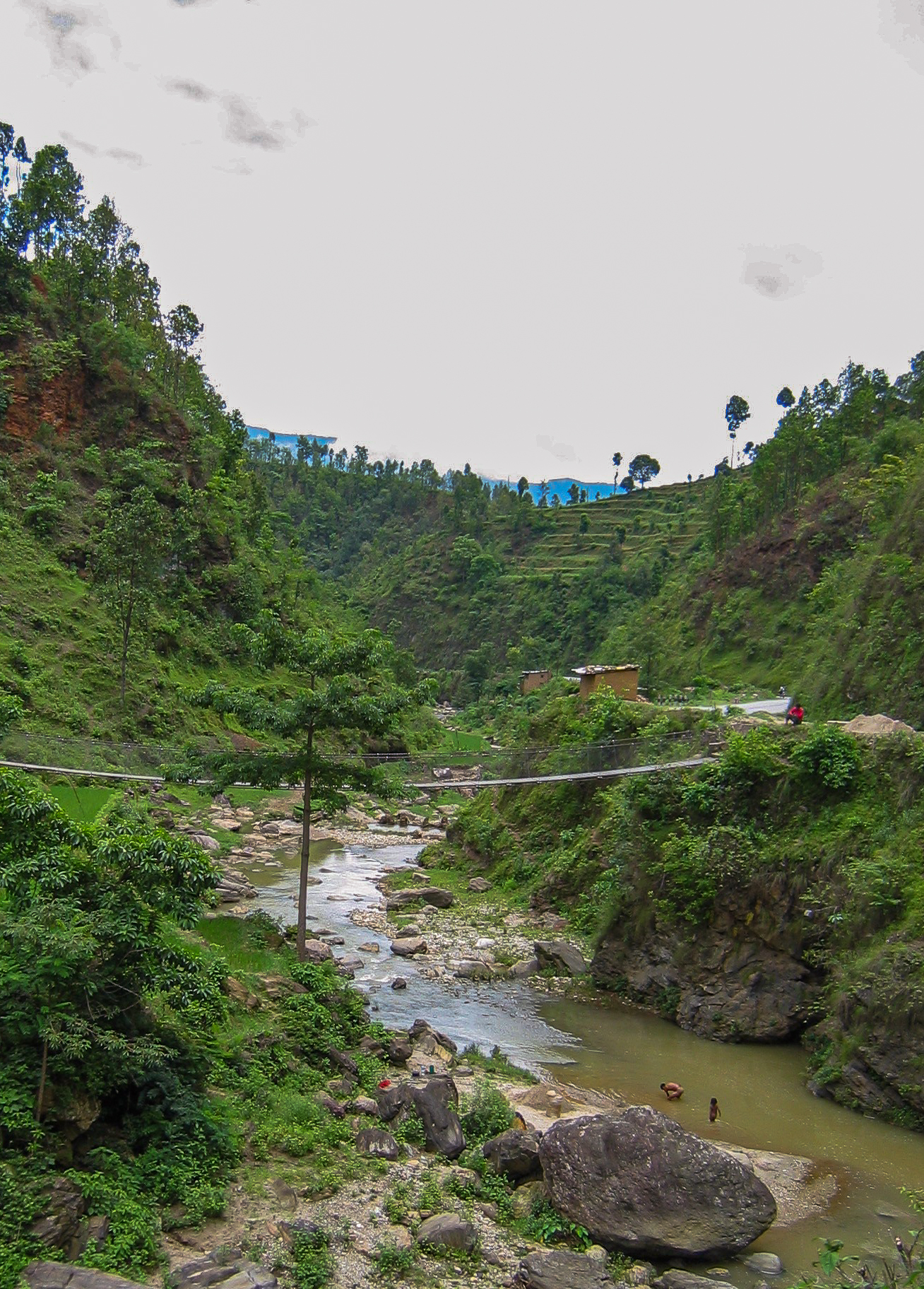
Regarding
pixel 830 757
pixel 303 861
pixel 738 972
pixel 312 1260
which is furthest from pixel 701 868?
pixel 312 1260

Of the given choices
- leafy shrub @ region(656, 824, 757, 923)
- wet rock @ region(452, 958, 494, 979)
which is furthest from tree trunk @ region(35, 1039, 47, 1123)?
leafy shrub @ region(656, 824, 757, 923)

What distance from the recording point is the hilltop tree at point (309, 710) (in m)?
11.2

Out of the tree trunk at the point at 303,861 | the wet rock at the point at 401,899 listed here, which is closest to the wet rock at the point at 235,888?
the wet rock at the point at 401,899

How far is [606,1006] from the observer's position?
13.0m

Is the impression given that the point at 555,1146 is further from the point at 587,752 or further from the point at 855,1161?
the point at 587,752

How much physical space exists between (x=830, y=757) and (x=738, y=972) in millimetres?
3219

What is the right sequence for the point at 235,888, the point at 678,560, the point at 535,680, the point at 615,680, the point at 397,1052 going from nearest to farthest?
the point at 397,1052
the point at 235,888
the point at 615,680
the point at 535,680
the point at 678,560

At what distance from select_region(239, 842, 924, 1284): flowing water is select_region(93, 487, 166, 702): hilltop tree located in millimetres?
11697

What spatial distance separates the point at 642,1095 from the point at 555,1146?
3051 mm

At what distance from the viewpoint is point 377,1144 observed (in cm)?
772

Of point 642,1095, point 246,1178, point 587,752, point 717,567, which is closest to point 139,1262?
point 246,1178

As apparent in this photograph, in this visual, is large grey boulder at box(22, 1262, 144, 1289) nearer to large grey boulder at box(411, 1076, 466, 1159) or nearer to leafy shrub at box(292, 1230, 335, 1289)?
leafy shrub at box(292, 1230, 335, 1289)

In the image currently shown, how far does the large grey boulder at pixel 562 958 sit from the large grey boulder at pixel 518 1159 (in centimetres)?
645

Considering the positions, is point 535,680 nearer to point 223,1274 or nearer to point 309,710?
point 309,710
